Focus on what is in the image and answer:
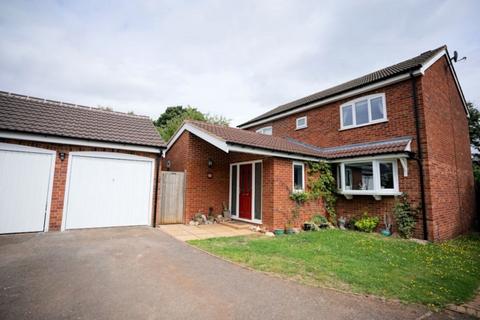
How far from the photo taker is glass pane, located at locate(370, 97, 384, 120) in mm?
9655

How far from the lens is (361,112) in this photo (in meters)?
10.4

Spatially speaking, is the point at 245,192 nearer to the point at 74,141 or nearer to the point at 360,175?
the point at 360,175

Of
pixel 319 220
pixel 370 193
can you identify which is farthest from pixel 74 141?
pixel 370 193

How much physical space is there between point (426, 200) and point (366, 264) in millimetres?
4677

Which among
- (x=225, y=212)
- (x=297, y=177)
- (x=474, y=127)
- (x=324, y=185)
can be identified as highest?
(x=474, y=127)

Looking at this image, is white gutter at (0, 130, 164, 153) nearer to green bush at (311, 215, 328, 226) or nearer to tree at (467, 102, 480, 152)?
green bush at (311, 215, 328, 226)

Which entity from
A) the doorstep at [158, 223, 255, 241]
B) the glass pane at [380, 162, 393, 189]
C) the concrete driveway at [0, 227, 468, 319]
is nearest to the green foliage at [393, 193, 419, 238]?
the glass pane at [380, 162, 393, 189]

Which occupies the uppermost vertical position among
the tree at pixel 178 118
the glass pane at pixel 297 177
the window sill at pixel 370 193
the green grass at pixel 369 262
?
the tree at pixel 178 118

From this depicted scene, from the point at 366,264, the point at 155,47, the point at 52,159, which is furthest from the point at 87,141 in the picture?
the point at 366,264

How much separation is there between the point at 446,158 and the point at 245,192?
8.70 m

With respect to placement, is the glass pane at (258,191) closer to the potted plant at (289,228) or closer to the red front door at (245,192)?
the red front door at (245,192)

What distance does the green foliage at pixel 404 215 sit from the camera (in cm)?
784

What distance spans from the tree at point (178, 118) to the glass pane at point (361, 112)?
70.9ft

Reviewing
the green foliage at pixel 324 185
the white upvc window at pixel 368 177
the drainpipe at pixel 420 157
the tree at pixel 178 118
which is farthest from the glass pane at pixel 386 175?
the tree at pixel 178 118
